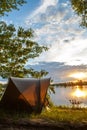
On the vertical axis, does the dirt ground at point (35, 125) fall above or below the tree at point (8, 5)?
below

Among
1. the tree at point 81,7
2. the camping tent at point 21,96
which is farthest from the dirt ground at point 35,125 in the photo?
the tree at point 81,7

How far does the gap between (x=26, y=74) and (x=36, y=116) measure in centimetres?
448

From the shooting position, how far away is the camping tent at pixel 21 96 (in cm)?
2070

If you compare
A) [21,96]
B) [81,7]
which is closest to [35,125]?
[21,96]

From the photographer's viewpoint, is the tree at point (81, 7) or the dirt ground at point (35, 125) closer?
the dirt ground at point (35, 125)

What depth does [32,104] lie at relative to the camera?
68.7ft

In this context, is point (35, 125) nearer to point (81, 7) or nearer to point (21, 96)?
point (21, 96)

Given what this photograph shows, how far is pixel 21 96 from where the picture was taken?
20766 millimetres

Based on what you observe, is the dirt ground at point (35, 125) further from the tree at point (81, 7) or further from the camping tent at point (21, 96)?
the tree at point (81, 7)

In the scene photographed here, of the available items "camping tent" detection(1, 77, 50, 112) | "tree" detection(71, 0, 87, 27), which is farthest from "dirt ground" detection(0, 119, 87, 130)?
"tree" detection(71, 0, 87, 27)

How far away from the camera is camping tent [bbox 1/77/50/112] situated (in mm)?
20703

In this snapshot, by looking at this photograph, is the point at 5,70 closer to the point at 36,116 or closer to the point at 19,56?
the point at 19,56

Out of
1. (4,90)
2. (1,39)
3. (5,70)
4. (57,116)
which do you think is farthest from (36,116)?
(1,39)

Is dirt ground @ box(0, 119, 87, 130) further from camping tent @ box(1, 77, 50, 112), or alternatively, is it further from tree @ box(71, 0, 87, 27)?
tree @ box(71, 0, 87, 27)
